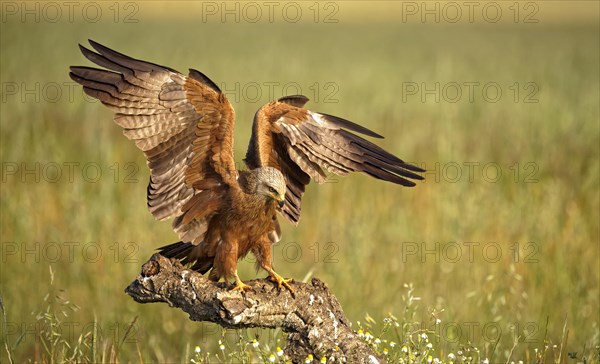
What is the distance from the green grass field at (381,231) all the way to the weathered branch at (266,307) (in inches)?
11.7

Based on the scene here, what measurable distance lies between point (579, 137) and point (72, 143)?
20.9 ft

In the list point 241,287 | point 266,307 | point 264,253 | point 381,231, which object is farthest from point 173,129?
point 381,231

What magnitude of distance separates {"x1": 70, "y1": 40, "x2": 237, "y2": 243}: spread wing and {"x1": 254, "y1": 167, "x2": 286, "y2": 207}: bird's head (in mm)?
233

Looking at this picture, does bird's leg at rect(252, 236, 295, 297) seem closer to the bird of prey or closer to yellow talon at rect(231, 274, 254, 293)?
the bird of prey

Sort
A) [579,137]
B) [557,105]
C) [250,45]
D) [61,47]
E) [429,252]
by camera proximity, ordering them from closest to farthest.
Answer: [429,252]
[579,137]
[557,105]
[61,47]
[250,45]

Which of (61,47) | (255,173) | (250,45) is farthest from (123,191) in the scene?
(250,45)

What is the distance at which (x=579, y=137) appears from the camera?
10906 millimetres

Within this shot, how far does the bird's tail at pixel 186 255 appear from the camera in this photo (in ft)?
15.7

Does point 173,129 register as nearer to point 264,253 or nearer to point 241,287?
point 264,253

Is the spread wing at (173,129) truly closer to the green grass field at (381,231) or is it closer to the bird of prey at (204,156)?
the bird of prey at (204,156)

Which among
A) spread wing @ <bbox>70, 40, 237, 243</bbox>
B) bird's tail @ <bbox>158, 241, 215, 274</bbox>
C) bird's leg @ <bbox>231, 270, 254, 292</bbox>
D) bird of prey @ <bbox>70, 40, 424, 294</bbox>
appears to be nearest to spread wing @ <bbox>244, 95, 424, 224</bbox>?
bird of prey @ <bbox>70, 40, 424, 294</bbox>

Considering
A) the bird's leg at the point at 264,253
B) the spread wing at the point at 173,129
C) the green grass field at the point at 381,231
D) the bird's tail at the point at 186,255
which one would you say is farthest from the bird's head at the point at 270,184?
the green grass field at the point at 381,231

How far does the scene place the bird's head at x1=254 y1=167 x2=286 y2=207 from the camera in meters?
4.46

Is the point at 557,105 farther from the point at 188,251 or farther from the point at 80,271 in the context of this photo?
the point at 188,251
